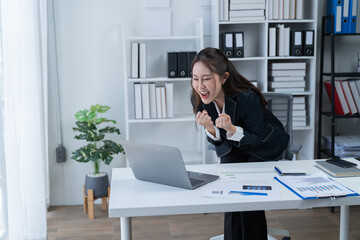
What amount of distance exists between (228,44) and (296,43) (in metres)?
0.56

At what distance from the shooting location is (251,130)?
7.27ft

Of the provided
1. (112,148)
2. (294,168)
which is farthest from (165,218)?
(294,168)

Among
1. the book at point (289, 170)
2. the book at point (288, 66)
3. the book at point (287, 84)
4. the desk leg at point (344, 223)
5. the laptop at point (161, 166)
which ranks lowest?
the desk leg at point (344, 223)

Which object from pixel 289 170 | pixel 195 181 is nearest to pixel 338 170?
pixel 289 170

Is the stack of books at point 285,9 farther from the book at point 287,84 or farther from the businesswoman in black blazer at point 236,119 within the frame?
the businesswoman in black blazer at point 236,119

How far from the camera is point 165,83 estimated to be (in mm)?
3629

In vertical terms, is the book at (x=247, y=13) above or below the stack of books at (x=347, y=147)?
above

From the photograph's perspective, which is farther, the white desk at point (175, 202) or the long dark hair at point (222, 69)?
the long dark hair at point (222, 69)

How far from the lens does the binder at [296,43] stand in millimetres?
3577

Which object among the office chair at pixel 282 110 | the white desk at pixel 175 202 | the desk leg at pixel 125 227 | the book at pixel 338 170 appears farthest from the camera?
the office chair at pixel 282 110

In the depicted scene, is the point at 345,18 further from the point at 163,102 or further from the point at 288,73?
the point at 163,102

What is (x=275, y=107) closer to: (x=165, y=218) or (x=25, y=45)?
(x=165, y=218)

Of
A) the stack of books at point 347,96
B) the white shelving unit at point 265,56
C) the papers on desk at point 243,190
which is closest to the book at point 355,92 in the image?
the stack of books at point 347,96

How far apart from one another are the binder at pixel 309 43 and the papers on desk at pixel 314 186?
1.79 m
